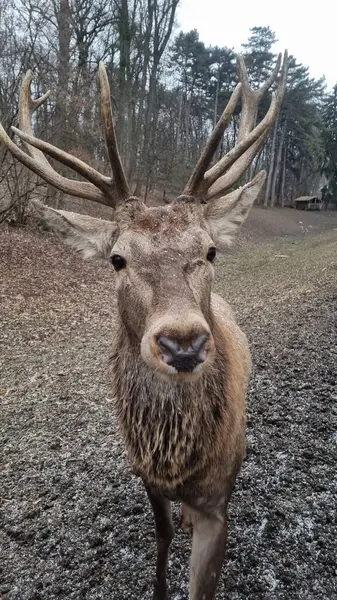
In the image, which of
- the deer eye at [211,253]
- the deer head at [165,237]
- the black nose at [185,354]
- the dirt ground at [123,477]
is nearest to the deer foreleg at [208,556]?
the dirt ground at [123,477]

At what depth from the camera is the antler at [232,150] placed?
2.79 meters

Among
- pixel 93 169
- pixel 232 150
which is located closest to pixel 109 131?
pixel 93 169

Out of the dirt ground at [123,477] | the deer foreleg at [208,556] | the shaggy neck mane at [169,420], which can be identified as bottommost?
the dirt ground at [123,477]

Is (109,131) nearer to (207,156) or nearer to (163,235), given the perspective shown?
(207,156)

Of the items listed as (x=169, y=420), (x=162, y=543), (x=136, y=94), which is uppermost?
(x=136, y=94)

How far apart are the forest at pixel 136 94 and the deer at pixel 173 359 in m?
9.00

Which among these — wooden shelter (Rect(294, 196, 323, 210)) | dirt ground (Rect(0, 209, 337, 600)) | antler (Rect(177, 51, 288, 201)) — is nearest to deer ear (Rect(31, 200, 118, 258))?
antler (Rect(177, 51, 288, 201))

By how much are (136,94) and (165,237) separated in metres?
23.8

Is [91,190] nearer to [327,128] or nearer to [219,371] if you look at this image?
[219,371]

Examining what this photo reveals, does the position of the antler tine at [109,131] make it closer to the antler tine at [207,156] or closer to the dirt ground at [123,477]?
the antler tine at [207,156]

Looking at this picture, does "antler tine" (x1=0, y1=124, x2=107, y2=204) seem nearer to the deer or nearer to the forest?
the deer

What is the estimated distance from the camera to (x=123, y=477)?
3969 millimetres

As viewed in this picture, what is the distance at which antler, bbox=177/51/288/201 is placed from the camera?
279cm

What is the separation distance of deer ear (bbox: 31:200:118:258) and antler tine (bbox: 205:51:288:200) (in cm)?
76
